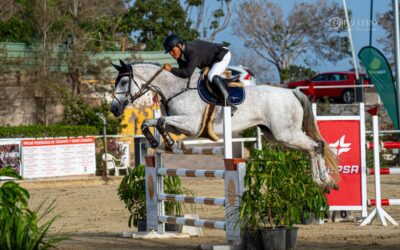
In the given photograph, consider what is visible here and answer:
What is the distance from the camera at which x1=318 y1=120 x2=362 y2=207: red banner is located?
10594mm

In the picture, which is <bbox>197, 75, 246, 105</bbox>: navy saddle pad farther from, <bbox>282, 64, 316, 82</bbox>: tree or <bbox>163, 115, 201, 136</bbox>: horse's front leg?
<bbox>282, 64, 316, 82</bbox>: tree

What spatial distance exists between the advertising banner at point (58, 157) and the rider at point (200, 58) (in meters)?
9.31

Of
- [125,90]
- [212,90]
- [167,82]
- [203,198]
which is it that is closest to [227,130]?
[203,198]

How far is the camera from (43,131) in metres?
22.4

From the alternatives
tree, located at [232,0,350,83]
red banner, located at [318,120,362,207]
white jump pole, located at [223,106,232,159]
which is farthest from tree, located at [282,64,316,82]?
white jump pole, located at [223,106,232,159]

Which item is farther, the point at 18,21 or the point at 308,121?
the point at 18,21

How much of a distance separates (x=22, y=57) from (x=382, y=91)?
15357mm

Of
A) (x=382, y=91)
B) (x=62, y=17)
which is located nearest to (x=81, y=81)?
A: (x=62, y=17)

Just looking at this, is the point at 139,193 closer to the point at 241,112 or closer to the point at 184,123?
the point at 184,123

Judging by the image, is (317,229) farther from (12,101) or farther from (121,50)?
(121,50)

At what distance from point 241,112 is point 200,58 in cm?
78

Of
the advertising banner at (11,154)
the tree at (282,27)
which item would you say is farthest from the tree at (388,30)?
the advertising banner at (11,154)

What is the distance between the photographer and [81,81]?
3094 cm

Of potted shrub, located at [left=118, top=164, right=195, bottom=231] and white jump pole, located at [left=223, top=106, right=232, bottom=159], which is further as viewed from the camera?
potted shrub, located at [left=118, top=164, right=195, bottom=231]
